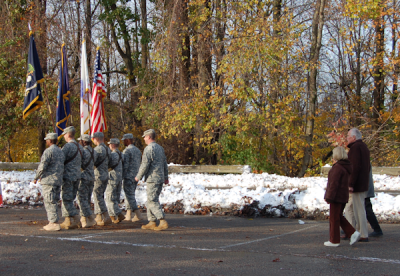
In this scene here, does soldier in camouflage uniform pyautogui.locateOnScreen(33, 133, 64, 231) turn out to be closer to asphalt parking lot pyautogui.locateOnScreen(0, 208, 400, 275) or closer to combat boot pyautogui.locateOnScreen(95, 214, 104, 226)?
asphalt parking lot pyautogui.locateOnScreen(0, 208, 400, 275)

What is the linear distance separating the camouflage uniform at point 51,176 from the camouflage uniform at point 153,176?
163cm

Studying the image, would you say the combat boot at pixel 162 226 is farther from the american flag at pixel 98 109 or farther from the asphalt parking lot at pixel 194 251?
the american flag at pixel 98 109

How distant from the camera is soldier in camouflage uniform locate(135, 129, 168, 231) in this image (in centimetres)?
909

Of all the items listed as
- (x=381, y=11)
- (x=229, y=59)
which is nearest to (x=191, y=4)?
(x=229, y=59)

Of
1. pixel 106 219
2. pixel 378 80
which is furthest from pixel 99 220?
pixel 378 80

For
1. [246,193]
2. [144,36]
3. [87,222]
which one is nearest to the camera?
[87,222]

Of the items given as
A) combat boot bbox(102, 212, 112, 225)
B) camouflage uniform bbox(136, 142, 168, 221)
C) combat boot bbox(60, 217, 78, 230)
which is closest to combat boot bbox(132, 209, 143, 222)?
combat boot bbox(102, 212, 112, 225)

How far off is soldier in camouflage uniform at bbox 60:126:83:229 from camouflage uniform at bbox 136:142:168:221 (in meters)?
1.42

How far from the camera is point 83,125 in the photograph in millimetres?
14117

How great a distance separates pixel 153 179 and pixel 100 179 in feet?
5.10

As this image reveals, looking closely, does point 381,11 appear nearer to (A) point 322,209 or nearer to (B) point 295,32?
(B) point 295,32

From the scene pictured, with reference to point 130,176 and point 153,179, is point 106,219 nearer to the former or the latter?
point 130,176

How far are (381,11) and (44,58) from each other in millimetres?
18430

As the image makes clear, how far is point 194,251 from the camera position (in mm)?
7094
